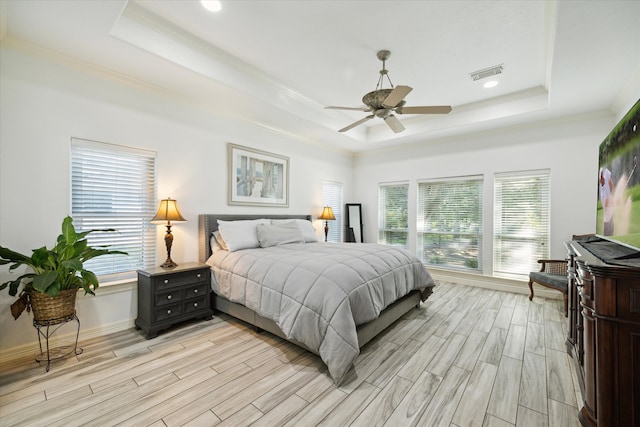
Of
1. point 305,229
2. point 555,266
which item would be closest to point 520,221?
point 555,266

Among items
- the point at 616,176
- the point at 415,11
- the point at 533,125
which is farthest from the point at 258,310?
the point at 533,125

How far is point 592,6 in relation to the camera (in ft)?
6.02

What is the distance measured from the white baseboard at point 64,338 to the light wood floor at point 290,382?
0.10 metres

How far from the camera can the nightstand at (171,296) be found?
2664 mm

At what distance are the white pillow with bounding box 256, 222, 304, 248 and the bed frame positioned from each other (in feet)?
1.70

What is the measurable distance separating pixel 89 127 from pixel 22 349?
2117mm

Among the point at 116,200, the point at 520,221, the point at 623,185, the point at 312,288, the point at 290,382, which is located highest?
the point at 623,185

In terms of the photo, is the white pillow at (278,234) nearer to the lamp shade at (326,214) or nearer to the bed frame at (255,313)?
the bed frame at (255,313)

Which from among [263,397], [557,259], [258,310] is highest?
[557,259]

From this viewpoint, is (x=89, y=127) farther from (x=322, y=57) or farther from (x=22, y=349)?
(x=322, y=57)

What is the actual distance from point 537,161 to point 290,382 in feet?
15.5

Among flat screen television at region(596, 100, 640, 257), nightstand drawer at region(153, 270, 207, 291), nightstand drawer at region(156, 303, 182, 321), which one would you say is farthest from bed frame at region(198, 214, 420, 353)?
flat screen television at region(596, 100, 640, 257)

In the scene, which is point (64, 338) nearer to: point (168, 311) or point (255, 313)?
point (168, 311)

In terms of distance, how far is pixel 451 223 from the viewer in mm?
4988
